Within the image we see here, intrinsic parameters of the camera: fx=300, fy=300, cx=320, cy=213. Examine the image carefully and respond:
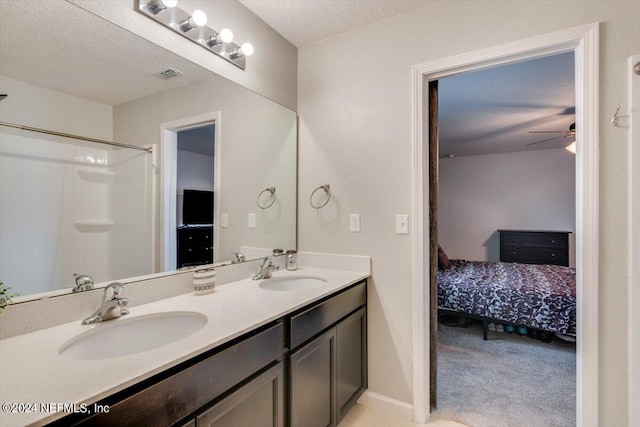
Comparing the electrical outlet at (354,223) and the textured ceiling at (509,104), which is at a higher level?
the textured ceiling at (509,104)

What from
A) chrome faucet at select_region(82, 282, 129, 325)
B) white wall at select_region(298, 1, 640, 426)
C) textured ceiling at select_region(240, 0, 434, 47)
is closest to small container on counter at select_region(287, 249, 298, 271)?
white wall at select_region(298, 1, 640, 426)

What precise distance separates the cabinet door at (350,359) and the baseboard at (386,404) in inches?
3.2

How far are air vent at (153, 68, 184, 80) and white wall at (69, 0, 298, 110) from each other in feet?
0.30

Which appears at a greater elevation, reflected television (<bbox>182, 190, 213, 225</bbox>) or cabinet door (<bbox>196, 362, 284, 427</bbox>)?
reflected television (<bbox>182, 190, 213, 225</bbox>)

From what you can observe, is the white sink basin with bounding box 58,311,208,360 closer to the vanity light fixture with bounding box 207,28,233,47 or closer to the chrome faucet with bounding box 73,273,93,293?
the chrome faucet with bounding box 73,273,93,293

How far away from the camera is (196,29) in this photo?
5.20 feet

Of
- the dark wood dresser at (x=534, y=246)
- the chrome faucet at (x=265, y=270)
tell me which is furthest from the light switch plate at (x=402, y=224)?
the dark wood dresser at (x=534, y=246)

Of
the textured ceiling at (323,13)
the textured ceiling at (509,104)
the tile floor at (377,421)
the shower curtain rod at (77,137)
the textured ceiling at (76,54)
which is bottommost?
the tile floor at (377,421)

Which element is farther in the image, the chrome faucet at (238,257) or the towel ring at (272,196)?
the towel ring at (272,196)

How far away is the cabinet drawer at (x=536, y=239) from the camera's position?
484 cm

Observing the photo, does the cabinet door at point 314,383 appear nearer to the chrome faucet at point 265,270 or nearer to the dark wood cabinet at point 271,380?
the dark wood cabinet at point 271,380

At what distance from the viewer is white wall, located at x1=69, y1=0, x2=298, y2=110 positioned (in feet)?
4.33

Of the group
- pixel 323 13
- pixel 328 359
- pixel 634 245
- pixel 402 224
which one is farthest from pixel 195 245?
pixel 634 245

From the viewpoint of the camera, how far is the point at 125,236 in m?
1.36
